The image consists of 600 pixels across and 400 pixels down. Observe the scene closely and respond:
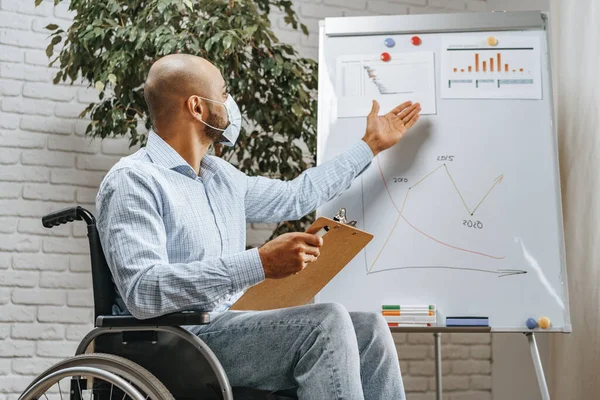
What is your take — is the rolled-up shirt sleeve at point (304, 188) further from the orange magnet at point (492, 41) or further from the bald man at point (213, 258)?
the orange magnet at point (492, 41)

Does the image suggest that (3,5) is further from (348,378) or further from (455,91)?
(348,378)

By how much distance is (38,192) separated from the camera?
3.09 metres

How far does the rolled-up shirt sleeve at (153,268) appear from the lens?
148cm

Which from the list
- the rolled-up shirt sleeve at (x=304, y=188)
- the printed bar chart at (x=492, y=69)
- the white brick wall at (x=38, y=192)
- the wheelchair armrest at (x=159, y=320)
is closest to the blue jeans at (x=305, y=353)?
the wheelchair armrest at (x=159, y=320)

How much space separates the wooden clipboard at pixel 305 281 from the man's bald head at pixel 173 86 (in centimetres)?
47

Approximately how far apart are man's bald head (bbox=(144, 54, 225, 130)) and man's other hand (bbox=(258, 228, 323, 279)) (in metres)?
0.50

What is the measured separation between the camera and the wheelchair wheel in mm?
1417

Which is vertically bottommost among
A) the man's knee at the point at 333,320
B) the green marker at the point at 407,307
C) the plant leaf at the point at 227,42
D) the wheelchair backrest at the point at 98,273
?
the green marker at the point at 407,307

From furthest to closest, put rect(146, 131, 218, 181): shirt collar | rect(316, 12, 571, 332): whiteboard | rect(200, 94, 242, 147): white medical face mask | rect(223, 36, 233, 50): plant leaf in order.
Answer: rect(223, 36, 233, 50): plant leaf
rect(316, 12, 571, 332): whiteboard
rect(200, 94, 242, 147): white medical face mask
rect(146, 131, 218, 181): shirt collar

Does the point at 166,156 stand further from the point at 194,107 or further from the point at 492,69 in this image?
the point at 492,69

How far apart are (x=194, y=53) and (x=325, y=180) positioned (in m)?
0.89

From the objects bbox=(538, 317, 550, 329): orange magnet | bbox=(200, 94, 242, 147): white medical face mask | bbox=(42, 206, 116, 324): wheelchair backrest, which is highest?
bbox=(200, 94, 242, 147): white medical face mask

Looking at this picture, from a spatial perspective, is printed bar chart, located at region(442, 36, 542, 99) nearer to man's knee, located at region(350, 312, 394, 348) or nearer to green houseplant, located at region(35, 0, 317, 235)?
green houseplant, located at region(35, 0, 317, 235)

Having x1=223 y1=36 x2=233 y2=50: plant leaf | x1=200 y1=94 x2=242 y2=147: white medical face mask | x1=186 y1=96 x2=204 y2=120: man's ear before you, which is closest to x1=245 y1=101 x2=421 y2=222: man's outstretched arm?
x1=200 y1=94 x2=242 y2=147: white medical face mask
